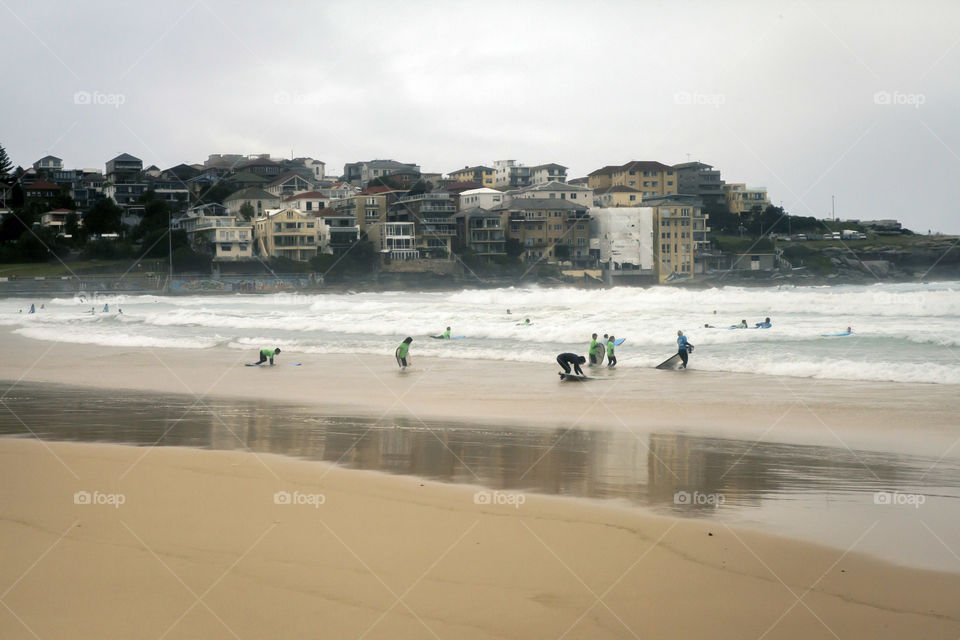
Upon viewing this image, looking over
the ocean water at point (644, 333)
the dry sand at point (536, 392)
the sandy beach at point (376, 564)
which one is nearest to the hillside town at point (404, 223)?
the ocean water at point (644, 333)

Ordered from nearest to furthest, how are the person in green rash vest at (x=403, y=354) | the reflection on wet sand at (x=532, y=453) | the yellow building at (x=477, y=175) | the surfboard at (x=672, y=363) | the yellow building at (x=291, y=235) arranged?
the reflection on wet sand at (x=532, y=453) < the surfboard at (x=672, y=363) < the person in green rash vest at (x=403, y=354) < the yellow building at (x=291, y=235) < the yellow building at (x=477, y=175)

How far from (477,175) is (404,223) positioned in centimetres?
3470

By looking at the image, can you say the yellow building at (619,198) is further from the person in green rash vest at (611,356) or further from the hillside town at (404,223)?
the person in green rash vest at (611,356)

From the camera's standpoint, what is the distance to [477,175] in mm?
120875

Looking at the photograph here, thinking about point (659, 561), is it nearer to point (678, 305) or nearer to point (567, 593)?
point (567, 593)

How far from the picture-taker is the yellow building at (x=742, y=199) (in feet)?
382

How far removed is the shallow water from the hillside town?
239 feet

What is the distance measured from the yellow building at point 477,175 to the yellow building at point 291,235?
37128 mm

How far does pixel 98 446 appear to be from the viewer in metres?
9.79

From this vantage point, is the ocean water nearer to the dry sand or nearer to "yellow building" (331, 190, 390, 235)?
the dry sand

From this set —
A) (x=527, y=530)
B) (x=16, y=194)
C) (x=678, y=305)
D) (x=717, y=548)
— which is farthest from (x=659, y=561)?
(x=16, y=194)

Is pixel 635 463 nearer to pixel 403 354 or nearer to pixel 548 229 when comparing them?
pixel 403 354

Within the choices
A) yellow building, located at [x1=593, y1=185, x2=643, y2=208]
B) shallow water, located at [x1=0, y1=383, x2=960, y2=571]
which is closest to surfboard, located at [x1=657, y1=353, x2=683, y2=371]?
shallow water, located at [x1=0, y1=383, x2=960, y2=571]

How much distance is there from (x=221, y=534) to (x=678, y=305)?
37.8m
